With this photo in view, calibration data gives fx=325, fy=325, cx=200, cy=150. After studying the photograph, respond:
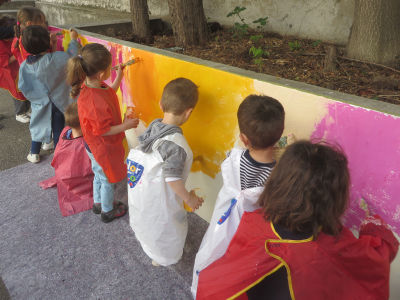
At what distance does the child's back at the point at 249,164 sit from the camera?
154 cm

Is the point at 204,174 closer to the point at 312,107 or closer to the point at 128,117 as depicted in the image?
the point at 128,117

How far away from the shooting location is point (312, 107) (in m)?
1.63

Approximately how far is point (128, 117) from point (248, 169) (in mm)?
1224

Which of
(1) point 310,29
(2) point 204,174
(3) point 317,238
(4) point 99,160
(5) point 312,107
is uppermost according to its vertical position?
(1) point 310,29

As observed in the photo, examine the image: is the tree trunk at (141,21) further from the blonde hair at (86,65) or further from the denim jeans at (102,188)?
the denim jeans at (102,188)

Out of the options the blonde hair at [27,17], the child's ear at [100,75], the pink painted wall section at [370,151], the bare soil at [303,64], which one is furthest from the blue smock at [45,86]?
the pink painted wall section at [370,151]

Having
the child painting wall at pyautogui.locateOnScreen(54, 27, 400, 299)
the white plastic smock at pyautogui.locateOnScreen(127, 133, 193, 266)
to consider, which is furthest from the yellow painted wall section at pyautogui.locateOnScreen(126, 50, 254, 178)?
the white plastic smock at pyautogui.locateOnScreen(127, 133, 193, 266)

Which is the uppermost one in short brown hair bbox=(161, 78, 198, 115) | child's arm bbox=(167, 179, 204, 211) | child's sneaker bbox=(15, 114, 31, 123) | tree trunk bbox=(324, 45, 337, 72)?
tree trunk bbox=(324, 45, 337, 72)

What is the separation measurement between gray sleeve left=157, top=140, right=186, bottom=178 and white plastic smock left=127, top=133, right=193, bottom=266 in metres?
0.03

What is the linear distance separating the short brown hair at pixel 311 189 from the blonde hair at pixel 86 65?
1663 millimetres

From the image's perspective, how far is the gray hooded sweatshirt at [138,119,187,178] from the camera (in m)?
1.86

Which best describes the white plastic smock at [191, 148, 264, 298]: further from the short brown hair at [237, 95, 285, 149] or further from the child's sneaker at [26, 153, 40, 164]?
the child's sneaker at [26, 153, 40, 164]

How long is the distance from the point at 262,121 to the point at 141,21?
3.13 metres

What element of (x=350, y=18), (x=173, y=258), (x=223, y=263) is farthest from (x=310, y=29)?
(x=223, y=263)
